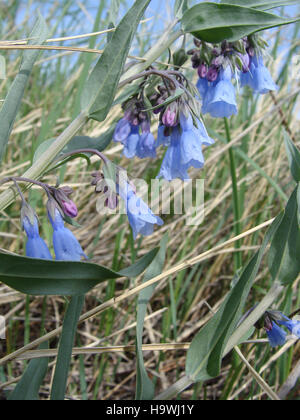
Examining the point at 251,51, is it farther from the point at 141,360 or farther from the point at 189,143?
the point at 141,360

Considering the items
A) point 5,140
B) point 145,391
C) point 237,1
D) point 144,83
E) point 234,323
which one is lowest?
point 145,391

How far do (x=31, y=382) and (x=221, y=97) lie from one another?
915 mm

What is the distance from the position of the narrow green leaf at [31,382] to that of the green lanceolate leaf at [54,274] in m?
0.32

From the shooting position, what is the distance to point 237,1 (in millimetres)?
1066

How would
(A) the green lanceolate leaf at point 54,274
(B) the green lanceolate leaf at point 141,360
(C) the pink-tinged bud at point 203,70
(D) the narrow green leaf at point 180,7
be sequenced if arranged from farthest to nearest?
(C) the pink-tinged bud at point 203,70, (D) the narrow green leaf at point 180,7, (B) the green lanceolate leaf at point 141,360, (A) the green lanceolate leaf at point 54,274

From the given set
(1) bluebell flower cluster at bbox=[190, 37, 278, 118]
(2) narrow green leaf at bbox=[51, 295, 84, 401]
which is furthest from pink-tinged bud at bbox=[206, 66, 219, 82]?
(2) narrow green leaf at bbox=[51, 295, 84, 401]

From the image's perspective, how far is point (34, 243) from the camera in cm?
98

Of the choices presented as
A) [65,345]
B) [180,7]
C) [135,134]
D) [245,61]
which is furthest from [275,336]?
[180,7]

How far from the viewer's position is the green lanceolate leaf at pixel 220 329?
3.03ft

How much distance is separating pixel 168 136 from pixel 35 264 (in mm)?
640

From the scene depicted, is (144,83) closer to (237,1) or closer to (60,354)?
(237,1)

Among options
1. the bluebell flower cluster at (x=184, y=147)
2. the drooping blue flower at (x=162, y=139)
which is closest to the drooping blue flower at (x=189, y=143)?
the bluebell flower cluster at (x=184, y=147)

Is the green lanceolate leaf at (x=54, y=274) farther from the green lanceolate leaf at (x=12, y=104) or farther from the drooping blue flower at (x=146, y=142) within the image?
the drooping blue flower at (x=146, y=142)
